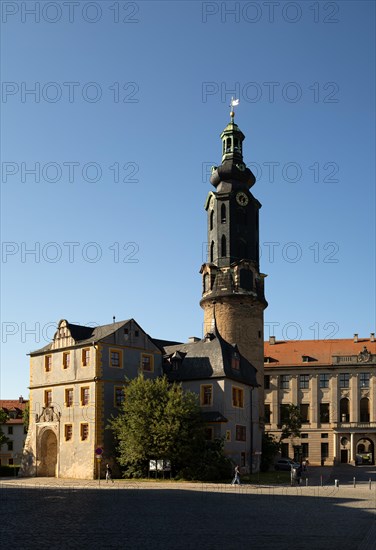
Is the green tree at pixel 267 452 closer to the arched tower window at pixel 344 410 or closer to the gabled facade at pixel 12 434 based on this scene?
the arched tower window at pixel 344 410

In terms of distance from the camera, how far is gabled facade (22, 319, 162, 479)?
56.3m

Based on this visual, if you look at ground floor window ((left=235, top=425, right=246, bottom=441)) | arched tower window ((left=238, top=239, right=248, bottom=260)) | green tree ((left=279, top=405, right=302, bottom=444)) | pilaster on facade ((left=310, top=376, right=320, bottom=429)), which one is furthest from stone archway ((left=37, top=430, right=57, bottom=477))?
pilaster on facade ((left=310, top=376, right=320, bottom=429))

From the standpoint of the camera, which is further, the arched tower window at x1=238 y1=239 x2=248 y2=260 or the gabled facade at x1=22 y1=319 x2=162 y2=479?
the arched tower window at x1=238 y1=239 x2=248 y2=260

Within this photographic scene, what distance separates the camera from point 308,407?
9475 centimetres

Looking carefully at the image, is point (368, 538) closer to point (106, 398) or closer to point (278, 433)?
point (106, 398)

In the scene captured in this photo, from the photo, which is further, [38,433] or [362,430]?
[362,430]

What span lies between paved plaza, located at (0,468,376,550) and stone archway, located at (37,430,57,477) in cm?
1581

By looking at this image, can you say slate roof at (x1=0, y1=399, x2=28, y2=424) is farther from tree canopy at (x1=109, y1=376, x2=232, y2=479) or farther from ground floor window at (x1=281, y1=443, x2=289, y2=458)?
tree canopy at (x1=109, y1=376, x2=232, y2=479)

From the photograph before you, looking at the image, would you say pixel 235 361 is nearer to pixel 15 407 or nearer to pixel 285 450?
pixel 285 450

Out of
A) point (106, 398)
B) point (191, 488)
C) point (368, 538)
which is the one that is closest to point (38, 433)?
point (106, 398)

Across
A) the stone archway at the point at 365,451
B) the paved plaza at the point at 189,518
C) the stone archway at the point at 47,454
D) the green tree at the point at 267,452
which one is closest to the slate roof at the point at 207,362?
the green tree at the point at 267,452

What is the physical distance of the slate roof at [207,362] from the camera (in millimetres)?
58906

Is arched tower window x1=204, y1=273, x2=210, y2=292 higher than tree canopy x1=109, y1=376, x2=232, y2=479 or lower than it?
higher

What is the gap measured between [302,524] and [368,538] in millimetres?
4049
